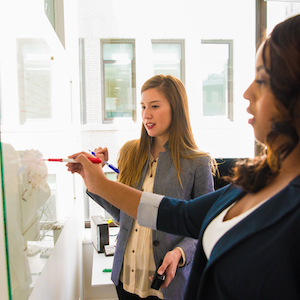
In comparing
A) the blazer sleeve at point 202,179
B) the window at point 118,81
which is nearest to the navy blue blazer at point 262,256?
the blazer sleeve at point 202,179

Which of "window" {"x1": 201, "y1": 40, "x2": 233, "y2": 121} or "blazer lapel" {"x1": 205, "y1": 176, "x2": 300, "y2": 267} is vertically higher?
"window" {"x1": 201, "y1": 40, "x2": 233, "y2": 121}

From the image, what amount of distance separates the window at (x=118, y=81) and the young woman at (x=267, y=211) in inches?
88.6

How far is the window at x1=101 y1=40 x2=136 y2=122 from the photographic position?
9.45 ft

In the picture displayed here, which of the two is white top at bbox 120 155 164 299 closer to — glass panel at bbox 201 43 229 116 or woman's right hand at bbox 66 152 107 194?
woman's right hand at bbox 66 152 107 194

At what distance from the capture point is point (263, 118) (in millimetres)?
623

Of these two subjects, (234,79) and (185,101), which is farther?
(234,79)

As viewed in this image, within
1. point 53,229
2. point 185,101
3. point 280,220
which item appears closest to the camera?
point 280,220

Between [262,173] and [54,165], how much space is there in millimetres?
779

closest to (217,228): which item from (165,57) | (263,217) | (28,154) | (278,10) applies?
(263,217)

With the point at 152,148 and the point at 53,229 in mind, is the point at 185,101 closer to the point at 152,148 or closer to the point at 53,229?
the point at 152,148

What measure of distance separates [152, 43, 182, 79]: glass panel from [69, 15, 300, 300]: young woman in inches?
94.8

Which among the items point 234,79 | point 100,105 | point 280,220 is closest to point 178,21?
point 234,79

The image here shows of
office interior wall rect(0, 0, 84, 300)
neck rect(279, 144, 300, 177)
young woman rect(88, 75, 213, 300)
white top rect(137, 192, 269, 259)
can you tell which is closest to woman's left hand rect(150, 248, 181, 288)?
young woman rect(88, 75, 213, 300)

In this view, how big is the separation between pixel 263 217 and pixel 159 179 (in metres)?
0.86
